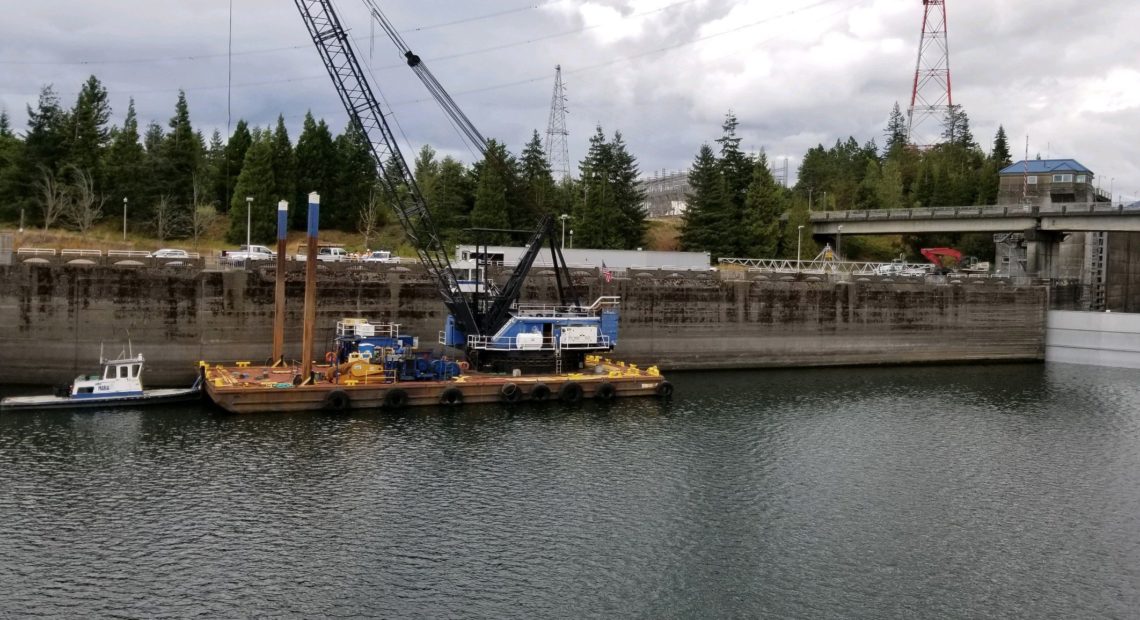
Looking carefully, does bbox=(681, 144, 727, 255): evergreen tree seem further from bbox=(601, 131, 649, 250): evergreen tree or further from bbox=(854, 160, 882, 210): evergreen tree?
bbox=(854, 160, 882, 210): evergreen tree

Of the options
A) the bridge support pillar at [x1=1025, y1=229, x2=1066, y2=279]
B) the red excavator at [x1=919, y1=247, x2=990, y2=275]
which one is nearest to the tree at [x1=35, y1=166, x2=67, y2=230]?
the bridge support pillar at [x1=1025, y1=229, x2=1066, y2=279]

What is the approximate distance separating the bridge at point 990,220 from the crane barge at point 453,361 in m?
37.2

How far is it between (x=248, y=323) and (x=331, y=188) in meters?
29.9

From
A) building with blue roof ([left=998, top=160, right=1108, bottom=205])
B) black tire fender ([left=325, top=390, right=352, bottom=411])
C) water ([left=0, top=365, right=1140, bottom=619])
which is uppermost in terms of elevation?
building with blue roof ([left=998, top=160, right=1108, bottom=205])

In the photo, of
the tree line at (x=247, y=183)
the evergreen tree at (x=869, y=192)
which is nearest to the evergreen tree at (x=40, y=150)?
the tree line at (x=247, y=183)

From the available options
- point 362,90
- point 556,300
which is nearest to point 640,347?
point 556,300

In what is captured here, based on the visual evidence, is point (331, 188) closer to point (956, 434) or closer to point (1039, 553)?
point (956, 434)

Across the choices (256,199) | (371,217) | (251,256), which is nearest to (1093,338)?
(371,217)

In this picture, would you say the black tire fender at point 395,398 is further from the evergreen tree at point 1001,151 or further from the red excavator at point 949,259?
the evergreen tree at point 1001,151

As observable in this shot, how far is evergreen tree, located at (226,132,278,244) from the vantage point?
2372 inches

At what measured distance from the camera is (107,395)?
31.3 m

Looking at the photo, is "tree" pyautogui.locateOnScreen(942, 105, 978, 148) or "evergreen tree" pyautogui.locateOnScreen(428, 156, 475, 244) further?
"tree" pyautogui.locateOnScreen(942, 105, 978, 148)

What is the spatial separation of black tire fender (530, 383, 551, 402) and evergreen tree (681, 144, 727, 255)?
128ft

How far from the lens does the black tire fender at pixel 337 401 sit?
31453 millimetres
